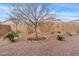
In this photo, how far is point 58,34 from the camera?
7.73 ft

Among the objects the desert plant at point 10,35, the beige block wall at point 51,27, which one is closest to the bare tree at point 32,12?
the beige block wall at point 51,27

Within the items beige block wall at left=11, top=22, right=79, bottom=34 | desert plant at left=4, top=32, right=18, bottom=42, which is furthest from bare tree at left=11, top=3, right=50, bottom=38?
desert plant at left=4, top=32, right=18, bottom=42

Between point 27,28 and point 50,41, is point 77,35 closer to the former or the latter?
point 50,41

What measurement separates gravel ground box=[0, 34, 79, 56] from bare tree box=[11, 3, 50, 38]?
150 millimetres

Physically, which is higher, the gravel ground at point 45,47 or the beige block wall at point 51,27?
the beige block wall at point 51,27

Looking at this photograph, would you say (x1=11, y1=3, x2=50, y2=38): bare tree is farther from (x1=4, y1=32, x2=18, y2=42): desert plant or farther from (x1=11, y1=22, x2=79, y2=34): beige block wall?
(x1=4, y1=32, x2=18, y2=42): desert plant

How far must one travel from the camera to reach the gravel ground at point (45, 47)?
234 centimetres

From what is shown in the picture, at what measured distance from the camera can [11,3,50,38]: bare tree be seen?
235 centimetres

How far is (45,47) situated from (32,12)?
367 mm

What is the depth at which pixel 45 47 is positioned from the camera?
7.73 ft

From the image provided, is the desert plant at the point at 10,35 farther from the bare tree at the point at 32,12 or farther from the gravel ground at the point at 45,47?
the bare tree at the point at 32,12

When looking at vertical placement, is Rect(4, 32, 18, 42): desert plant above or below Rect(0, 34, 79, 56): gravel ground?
above

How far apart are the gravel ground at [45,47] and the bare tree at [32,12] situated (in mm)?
150

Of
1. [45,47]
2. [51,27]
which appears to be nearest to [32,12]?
[51,27]
